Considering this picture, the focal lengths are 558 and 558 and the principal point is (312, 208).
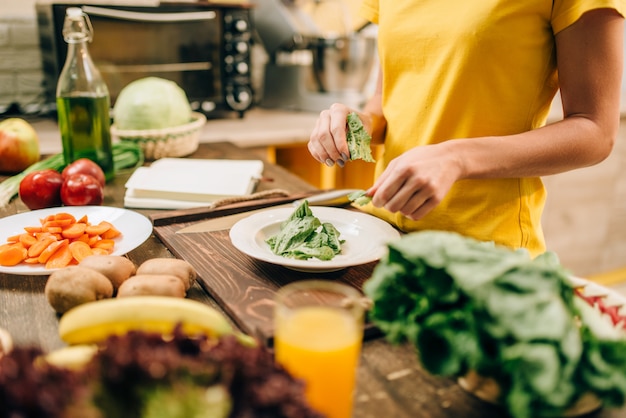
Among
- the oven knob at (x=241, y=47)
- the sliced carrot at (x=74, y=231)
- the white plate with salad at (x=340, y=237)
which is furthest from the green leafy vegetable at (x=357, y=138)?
the oven knob at (x=241, y=47)

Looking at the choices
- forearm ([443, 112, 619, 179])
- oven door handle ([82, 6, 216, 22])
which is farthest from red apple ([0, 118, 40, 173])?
forearm ([443, 112, 619, 179])

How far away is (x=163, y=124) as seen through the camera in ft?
6.31

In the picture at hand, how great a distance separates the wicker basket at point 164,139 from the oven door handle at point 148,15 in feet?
1.82

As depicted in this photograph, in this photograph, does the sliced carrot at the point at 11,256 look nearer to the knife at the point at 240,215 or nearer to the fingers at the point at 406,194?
the knife at the point at 240,215

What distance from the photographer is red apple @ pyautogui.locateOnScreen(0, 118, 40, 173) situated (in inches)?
67.2

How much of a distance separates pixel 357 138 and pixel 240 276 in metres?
0.43

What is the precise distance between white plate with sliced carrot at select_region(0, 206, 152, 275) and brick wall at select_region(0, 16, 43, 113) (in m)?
1.44

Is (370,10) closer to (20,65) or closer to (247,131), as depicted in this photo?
(247,131)

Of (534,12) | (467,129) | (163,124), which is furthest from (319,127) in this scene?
Answer: (163,124)

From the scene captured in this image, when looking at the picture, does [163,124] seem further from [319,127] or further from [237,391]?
[237,391]

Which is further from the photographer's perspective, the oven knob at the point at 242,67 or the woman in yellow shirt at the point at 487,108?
the oven knob at the point at 242,67

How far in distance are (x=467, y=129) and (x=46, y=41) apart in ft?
6.28

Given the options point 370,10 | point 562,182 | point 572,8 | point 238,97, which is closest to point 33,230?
point 370,10

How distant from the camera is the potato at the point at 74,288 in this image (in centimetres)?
83
